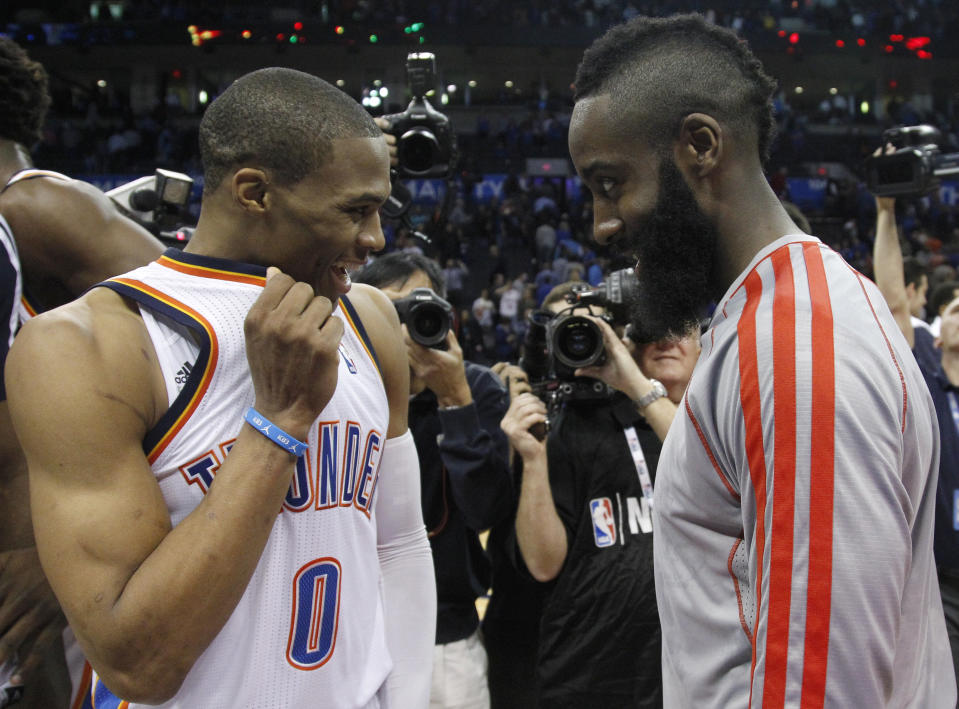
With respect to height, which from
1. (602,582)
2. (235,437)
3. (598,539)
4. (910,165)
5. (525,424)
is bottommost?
(602,582)

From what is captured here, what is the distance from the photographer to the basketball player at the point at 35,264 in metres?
1.69

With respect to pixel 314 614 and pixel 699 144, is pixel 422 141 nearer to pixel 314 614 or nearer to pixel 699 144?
pixel 699 144

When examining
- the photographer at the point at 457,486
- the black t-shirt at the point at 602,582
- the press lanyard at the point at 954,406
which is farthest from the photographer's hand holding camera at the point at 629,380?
the press lanyard at the point at 954,406

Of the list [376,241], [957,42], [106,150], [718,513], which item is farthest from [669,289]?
[957,42]

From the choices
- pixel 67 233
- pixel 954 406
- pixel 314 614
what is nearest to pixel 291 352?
pixel 314 614

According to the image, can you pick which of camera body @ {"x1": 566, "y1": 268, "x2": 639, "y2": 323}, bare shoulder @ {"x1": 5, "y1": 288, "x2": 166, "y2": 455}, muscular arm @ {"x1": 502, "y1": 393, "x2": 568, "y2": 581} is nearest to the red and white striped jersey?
bare shoulder @ {"x1": 5, "y1": 288, "x2": 166, "y2": 455}

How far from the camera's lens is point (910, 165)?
9.18 ft

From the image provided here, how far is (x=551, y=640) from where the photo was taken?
7.36 feet

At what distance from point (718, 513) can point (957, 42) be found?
2510 centimetres

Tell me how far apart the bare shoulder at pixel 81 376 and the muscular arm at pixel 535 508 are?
122 centimetres

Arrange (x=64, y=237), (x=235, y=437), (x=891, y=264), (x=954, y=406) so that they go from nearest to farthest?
(x=235, y=437) → (x=64, y=237) → (x=954, y=406) → (x=891, y=264)

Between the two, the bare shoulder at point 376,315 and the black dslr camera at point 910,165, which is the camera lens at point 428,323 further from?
the black dslr camera at point 910,165

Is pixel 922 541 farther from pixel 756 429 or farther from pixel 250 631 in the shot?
pixel 250 631

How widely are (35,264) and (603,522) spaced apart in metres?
1.49
